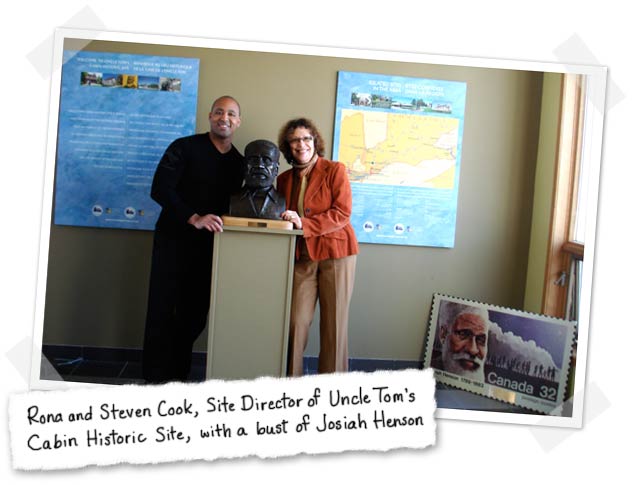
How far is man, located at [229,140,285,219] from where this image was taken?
3.07 m

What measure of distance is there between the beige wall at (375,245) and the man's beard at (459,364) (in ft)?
0.78

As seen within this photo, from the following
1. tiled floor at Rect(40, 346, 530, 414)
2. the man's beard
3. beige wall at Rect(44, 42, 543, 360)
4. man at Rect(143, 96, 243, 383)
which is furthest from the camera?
beige wall at Rect(44, 42, 543, 360)

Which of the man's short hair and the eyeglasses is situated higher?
the eyeglasses

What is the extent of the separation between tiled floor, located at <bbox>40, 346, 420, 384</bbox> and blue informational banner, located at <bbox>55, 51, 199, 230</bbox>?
861 millimetres

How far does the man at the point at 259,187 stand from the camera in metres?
3.07

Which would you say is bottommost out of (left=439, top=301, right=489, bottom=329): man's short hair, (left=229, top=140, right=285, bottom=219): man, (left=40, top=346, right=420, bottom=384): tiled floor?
(left=40, top=346, right=420, bottom=384): tiled floor

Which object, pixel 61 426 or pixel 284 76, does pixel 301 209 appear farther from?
pixel 61 426

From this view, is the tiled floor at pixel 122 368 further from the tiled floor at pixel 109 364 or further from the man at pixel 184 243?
the man at pixel 184 243

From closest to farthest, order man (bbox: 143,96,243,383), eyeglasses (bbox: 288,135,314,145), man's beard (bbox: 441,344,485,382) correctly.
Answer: eyeglasses (bbox: 288,135,314,145) → man (bbox: 143,96,243,383) → man's beard (bbox: 441,344,485,382)

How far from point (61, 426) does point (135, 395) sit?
0.91 feet

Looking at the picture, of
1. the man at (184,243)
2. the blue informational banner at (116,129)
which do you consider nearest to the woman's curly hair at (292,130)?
the man at (184,243)

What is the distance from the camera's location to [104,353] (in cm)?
399

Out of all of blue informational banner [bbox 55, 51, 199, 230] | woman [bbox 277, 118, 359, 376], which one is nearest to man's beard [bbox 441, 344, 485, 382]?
woman [bbox 277, 118, 359, 376]

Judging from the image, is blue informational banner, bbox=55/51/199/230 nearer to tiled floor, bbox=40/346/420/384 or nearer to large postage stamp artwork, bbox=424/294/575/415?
tiled floor, bbox=40/346/420/384
